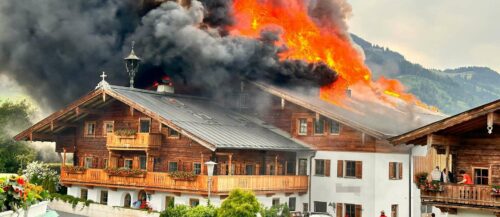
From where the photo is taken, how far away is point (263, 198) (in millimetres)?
44312

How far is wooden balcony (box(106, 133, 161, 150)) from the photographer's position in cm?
4456

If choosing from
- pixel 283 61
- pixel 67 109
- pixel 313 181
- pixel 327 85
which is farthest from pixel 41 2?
pixel 313 181

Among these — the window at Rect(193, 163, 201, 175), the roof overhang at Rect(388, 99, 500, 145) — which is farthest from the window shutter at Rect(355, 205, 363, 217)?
the roof overhang at Rect(388, 99, 500, 145)

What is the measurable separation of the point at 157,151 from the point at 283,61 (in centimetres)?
1514

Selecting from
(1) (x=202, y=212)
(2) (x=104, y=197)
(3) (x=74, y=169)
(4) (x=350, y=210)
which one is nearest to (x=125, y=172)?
(2) (x=104, y=197)

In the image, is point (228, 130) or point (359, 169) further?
point (228, 130)

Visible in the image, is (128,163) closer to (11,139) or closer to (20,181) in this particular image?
(11,139)

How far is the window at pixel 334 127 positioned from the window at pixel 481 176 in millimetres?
17788

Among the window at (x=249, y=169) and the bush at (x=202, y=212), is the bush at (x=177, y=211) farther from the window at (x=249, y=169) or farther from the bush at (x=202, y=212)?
the window at (x=249, y=169)

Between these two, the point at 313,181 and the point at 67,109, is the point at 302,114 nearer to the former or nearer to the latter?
the point at 313,181

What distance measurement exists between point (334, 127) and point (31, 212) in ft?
105

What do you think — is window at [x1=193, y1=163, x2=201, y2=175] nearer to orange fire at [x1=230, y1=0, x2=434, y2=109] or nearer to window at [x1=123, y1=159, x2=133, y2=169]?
window at [x1=123, y1=159, x2=133, y2=169]

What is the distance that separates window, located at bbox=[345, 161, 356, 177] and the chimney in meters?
14.9

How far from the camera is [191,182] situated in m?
41.6
